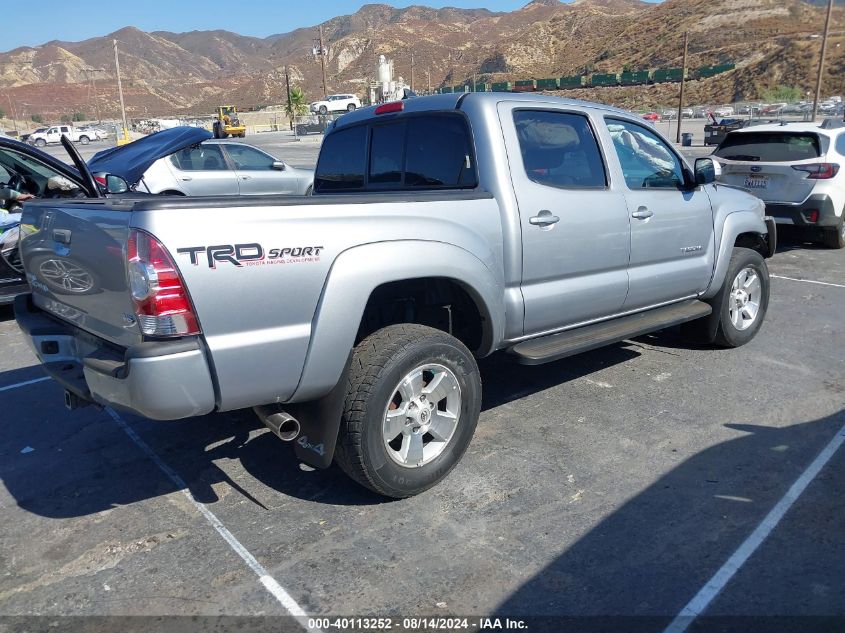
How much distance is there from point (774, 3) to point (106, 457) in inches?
4886

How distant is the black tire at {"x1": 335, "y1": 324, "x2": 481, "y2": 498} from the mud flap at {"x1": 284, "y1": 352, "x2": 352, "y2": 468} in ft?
0.13

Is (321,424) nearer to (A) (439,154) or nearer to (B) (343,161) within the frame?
(A) (439,154)

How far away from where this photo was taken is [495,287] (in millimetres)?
3750

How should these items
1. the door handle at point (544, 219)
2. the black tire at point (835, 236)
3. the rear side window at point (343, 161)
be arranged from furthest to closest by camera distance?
the black tire at point (835, 236)
the rear side window at point (343, 161)
the door handle at point (544, 219)

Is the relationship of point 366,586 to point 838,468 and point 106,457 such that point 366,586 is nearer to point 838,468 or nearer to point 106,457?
point 106,457

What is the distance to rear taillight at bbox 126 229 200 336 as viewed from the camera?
2.67 metres

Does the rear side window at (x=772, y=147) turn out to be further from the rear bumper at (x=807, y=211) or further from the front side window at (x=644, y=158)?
the front side window at (x=644, y=158)

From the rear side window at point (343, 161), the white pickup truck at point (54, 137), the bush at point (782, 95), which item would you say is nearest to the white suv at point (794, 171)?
the rear side window at point (343, 161)

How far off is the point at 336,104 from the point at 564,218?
65318 millimetres

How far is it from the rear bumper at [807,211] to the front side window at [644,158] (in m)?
5.19

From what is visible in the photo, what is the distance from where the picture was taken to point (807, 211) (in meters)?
9.28

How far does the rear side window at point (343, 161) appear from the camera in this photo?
4785mm

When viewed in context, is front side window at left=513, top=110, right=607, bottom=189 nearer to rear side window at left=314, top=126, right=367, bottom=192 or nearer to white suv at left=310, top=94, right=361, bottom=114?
rear side window at left=314, top=126, right=367, bottom=192

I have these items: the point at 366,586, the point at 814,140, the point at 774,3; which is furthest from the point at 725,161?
the point at 774,3
